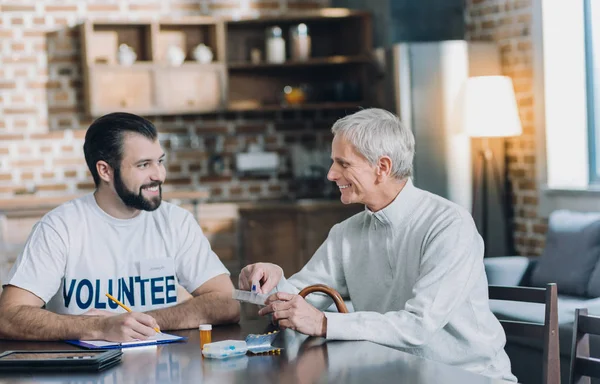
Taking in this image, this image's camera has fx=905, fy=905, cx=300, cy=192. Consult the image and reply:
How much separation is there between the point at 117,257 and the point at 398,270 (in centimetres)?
88

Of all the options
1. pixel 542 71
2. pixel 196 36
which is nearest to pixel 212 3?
pixel 196 36

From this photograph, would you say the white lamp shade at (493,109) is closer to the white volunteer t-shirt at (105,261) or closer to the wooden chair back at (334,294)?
the white volunteer t-shirt at (105,261)

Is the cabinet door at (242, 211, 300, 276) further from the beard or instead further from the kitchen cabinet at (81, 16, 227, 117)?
the beard

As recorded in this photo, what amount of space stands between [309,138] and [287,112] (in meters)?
0.27

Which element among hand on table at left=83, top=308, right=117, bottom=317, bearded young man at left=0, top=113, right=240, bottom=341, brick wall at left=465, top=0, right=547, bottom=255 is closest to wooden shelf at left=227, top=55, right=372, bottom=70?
brick wall at left=465, top=0, right=547, bottom=255

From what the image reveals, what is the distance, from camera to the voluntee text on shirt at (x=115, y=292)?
2740 millimetres

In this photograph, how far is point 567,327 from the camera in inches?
159

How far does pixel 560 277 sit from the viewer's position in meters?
4.80

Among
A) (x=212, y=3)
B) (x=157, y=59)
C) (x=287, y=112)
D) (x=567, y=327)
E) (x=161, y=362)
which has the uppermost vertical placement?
(x=212, y=3)

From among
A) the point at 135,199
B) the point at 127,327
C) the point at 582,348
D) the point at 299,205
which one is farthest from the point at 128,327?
the point at 299,205

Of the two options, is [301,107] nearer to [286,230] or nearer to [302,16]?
[302,16]

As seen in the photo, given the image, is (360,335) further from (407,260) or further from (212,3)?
(212,3)

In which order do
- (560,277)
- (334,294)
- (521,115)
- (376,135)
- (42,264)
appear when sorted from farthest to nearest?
(521,115) → (560,277) → (42,264) → (376,135) → (334,294)

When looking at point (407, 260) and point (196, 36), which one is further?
point (196, 36)
